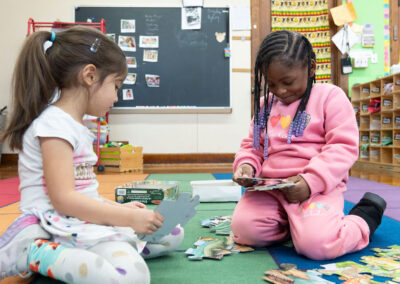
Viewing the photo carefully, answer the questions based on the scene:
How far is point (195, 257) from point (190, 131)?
115 inches

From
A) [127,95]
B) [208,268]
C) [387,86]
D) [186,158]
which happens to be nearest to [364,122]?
[387,86]

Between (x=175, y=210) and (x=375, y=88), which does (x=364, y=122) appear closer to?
(x=375, y=88)

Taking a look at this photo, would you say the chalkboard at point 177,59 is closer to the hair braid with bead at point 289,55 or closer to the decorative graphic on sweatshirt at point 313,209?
the hair braid with bead at point 289,55

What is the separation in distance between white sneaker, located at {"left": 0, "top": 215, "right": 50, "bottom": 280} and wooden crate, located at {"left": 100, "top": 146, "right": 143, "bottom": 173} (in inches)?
100

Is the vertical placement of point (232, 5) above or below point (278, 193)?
above

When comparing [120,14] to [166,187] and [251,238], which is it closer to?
[166,187]

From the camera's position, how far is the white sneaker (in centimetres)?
71

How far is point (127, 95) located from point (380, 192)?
2.57 metres

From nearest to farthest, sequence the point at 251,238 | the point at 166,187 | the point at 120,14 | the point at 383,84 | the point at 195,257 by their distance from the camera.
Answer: the point at 195,257 → the point at 251,238 → the point at 166,187 → the point at 383,84 → the point at 120,14

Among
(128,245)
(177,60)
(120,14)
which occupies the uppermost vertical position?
(120,14)

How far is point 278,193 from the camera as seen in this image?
3.46ft

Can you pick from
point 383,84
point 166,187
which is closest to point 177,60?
point 383,84

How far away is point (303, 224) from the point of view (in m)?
0.96

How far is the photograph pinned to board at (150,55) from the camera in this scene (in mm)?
3734
